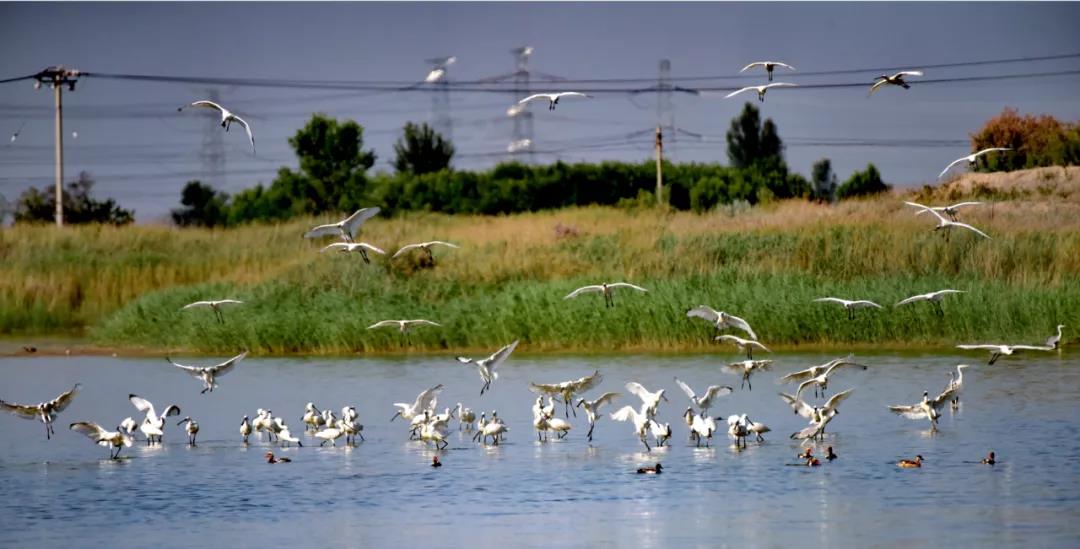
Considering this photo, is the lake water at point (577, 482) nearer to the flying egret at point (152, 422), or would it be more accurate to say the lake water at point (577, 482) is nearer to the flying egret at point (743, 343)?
the flying egret at point (152, 422)

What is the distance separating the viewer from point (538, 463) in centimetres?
1689

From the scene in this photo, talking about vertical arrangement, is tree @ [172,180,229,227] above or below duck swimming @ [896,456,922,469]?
above

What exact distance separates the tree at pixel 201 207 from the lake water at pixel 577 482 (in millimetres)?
52428

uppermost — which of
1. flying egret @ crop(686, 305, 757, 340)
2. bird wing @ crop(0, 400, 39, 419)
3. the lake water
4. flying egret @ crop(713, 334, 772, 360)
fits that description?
flying egret @ crop(686, 305, 757, 340)

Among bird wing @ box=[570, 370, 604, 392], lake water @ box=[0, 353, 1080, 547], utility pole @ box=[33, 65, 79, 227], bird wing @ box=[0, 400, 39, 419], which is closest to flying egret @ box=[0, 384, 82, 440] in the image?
bird wing @ box=[0, 400, 39, 419]

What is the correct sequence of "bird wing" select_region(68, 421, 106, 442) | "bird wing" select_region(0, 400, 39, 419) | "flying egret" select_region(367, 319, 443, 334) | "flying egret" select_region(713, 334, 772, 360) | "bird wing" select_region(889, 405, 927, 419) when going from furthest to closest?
"flying egret" select_region(367, 319, 443, 334)
"flying egret" select_region(713, 334, 772, 360)
"bird wing" select_region(889, 405, 927, 419)
"bird wing" select_region(68, 421, 106, 442)
"bird wing" select_region(0, 400, 39, 419)

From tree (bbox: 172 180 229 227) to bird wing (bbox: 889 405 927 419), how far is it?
5650cm

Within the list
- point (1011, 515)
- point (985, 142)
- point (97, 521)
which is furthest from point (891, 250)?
point (985, 142)

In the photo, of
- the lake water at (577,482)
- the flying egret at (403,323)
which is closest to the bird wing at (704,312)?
the lake water at (577,482)

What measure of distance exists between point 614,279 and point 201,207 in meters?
52.9

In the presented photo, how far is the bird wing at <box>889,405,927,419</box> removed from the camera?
18250mm

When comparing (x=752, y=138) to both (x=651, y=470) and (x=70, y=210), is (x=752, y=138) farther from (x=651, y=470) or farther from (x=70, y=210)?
(x=651, y=470)

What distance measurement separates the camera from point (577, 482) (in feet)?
51.5

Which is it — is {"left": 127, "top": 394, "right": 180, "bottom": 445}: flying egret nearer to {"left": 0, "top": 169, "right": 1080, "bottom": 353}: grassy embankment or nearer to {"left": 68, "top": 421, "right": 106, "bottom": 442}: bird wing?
{"left": 68, "top": 421, "right": 106, "bottom": 442}: bird wing
